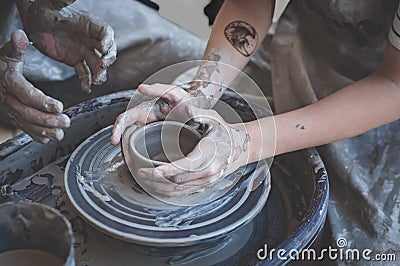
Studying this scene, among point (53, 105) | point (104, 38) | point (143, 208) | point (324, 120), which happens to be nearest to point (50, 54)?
point (104, 38)

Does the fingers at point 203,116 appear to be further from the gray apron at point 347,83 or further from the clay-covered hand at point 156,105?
the gray apron at point 347,83

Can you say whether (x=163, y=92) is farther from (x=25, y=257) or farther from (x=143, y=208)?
(x=25, y=257)

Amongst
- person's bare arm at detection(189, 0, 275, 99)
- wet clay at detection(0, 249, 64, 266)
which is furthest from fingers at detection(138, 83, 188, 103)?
wet clay at detection(0, 249, 64, 266)

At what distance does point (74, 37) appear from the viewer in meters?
1.29

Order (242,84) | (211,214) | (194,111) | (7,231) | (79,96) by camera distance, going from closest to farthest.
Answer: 1. (7,231)
2. (211,214)
3. (194,111)
4. (242,84)
5. (79,96)

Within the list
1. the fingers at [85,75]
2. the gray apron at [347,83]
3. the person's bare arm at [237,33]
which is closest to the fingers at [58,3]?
the fingers at [85,75]

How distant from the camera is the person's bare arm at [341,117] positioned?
4.50 feet

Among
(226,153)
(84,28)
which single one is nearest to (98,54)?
(84,28)

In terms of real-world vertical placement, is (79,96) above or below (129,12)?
below

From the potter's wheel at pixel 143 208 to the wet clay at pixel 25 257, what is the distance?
210 mm

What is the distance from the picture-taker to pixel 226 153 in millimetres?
1250

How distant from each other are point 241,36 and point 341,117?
41 centimetres

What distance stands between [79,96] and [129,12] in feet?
1.29

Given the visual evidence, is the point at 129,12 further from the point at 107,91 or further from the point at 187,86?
the point at 187,86
